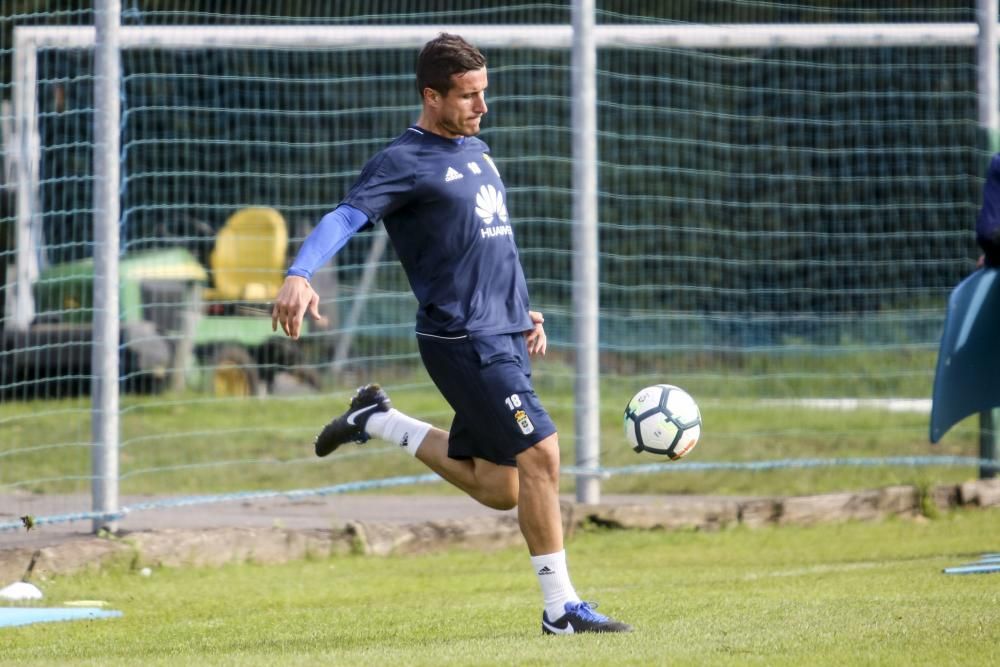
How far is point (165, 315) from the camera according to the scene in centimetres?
1459

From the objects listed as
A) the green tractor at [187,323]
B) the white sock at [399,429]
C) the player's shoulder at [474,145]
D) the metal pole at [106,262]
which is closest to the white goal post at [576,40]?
the metal pole at [106,262]

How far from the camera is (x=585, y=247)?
9.45 m

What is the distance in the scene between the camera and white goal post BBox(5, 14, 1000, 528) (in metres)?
9.39

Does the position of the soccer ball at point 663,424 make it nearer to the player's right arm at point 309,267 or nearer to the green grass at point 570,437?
the player's right arm at point 309,267

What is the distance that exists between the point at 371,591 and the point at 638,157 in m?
8.76

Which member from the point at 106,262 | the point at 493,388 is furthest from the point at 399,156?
the point at 106,262

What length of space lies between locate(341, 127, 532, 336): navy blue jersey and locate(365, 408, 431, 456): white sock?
0.66 meters

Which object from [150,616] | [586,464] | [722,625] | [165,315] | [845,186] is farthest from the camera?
[165,315]

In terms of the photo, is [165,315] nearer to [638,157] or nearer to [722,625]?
[638,157]

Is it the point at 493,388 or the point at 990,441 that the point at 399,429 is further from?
the point at 990,441

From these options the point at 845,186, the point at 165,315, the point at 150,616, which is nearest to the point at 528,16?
the point at 165,315

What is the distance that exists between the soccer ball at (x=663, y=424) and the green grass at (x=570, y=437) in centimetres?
383

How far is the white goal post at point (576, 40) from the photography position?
939 centimetres

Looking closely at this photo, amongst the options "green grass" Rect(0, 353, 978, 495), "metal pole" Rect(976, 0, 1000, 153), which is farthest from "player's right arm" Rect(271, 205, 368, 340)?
"metal pole" Rect(976, 0, 1000, 153)
